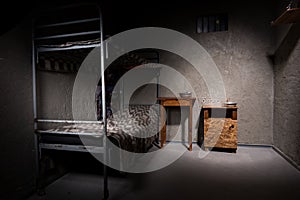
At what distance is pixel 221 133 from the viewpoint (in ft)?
9.61

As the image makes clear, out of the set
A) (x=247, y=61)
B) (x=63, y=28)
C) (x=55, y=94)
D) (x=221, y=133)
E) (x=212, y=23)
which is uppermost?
(x=212, y=23)

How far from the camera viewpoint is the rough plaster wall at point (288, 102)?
91.9 inches

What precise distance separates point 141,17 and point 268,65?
2566mm

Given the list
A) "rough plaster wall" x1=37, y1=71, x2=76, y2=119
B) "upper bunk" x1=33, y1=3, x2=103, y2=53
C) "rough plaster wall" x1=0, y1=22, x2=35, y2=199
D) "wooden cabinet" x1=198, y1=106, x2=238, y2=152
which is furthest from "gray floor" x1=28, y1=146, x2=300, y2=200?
"upper bunk" x1=33, y1=3, x2=103, y2=53

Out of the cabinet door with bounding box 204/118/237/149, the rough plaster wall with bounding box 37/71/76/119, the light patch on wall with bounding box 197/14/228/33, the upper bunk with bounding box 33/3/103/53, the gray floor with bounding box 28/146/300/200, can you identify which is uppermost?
the light patch on wall with bounding box 197/14/228/33

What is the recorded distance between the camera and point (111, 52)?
2.33m

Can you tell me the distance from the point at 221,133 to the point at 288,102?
3.37 ft

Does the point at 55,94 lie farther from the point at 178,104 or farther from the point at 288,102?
the point at 288,102

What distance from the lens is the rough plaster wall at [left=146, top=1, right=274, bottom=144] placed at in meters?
3.16

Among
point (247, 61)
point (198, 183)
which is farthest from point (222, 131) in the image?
point (247, 61)

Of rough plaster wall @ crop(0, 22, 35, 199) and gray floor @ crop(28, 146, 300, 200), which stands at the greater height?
rough plaster wall @ crop(0, 22, 35, 199)

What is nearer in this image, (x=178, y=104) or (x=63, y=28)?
(x=63, y=28)

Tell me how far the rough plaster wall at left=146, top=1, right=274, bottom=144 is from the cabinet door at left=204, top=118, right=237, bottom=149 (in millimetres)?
542

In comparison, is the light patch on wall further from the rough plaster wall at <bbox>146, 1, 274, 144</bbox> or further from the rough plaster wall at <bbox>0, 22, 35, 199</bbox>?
the rough plaster wall at <bbox>0, 22, 35, 199</bbox>
